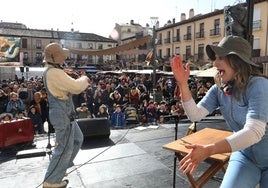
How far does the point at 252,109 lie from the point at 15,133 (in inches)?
194

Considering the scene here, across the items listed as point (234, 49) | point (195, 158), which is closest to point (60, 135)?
point (195, 158)

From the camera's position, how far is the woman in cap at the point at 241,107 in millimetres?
1634

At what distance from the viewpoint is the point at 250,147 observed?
1834mm

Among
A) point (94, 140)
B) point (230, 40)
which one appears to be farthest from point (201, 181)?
Result: point (94, 140)

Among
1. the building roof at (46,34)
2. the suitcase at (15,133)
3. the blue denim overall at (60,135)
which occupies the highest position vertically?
the building roof at (46,34)

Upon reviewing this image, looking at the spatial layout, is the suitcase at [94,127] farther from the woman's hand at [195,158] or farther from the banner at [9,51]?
the banner at [9,51]

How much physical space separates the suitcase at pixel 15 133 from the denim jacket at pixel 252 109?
14.7 ft

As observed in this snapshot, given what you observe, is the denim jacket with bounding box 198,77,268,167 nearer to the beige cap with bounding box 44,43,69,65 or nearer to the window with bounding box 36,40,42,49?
the beige cap with bounding box 44,43,69,65

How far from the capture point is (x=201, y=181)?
234cm

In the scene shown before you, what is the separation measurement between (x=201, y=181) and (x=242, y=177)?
2.09 ft

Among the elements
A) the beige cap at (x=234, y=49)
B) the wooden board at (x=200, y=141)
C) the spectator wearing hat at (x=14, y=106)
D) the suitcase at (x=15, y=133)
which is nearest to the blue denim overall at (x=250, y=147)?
the beige cap at (x=234, y=49)

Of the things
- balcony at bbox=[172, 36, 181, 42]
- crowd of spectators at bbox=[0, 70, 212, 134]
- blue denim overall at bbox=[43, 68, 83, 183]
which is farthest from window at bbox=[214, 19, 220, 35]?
blue denim overall at bbox=[43, 68, 83, 183]

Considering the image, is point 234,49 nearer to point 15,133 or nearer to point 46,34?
point 15,133

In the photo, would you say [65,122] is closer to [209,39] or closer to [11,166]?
[11,166]
